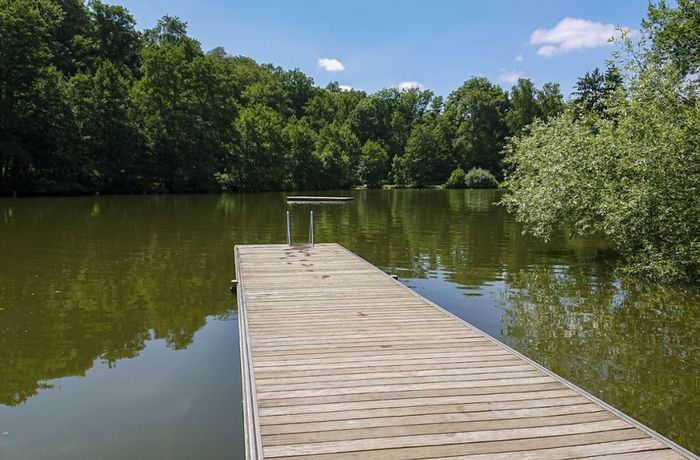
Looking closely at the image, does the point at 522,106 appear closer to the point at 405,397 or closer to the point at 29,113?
the point at 29,113

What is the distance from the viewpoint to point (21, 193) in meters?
43.0

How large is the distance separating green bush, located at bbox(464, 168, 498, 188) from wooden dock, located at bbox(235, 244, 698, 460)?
73546 mm

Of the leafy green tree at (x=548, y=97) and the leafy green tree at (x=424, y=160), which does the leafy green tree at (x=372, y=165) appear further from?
the leafy green tree at (x=548, y=97)

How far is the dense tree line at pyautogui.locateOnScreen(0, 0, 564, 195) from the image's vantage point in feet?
146

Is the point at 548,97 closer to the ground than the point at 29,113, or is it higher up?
higher up

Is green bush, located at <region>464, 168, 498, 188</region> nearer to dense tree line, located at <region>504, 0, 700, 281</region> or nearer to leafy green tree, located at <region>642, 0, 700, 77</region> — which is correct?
leafy green tree, located at <region>642, 0, 700, 77</region>

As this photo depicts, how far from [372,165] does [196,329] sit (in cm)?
7474

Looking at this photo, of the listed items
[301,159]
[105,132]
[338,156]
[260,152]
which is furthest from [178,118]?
[338,156]

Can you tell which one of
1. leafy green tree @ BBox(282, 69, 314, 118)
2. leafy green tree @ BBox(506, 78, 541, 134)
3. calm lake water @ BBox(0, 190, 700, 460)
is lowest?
calm lake water @ BBox(0, 190, 700, 460)

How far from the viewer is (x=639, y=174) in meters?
13.5

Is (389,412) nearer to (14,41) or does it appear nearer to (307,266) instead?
(307,266)

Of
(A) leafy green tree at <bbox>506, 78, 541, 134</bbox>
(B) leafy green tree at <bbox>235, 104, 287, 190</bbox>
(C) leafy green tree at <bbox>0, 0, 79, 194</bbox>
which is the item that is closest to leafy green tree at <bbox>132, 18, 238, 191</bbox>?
(B) leafy green tree at <bbox>235, 104, 287, 190</bbox>

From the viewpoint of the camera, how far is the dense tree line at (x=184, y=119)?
44625mm

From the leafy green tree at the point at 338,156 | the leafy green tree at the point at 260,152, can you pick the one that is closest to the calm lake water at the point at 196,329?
the leafy green tree at the point at 260,152
